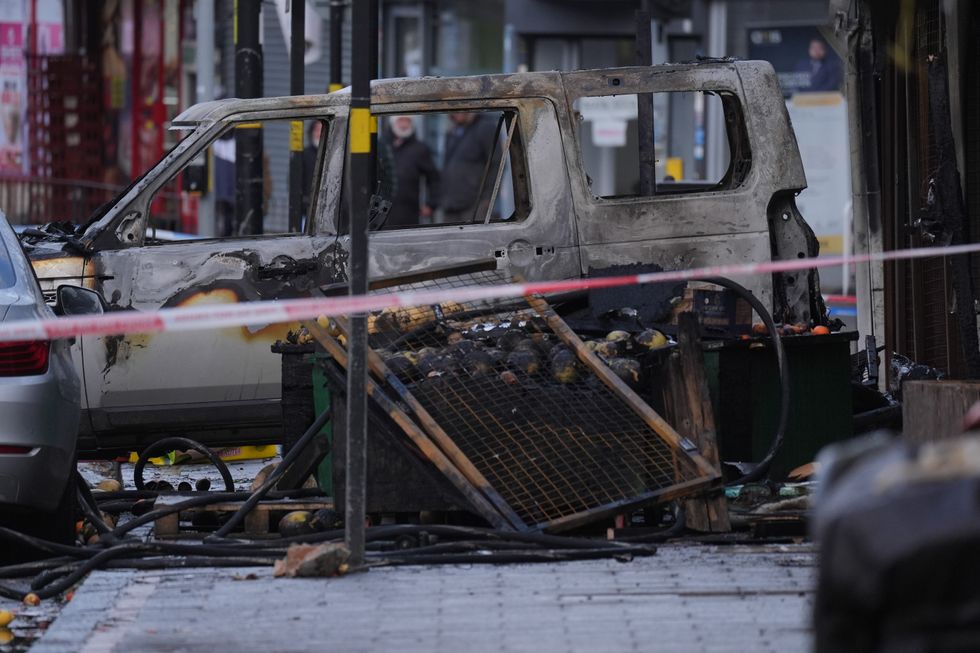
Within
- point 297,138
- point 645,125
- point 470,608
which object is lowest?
point 470,608

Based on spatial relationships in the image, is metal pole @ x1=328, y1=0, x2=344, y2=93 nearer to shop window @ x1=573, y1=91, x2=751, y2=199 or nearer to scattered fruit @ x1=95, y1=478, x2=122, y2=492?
shop window @ x1=573, y1=91, x2=751, y2=199

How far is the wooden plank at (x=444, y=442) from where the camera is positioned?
7168 mm

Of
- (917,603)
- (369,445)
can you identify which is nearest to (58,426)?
(369,445)

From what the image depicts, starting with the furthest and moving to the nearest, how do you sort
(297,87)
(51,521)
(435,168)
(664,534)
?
1. (435,168)
2. (297,87)
3. (51,521)
4. (664,534)

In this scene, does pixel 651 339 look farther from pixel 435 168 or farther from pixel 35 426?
pixel 435 168

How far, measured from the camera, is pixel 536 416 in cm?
750

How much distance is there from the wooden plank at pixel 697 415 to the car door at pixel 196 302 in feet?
8.69

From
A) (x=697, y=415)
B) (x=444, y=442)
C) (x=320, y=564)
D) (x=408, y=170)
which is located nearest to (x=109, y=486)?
(x=444, y=442)

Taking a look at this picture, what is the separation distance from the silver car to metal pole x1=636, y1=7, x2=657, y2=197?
3796 millimetres

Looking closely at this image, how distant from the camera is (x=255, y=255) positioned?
383 inches

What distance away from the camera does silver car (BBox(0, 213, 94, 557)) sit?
23.2 ft

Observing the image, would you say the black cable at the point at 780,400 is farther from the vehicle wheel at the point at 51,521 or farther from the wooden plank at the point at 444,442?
the vehicle wheel at the point at 51,521

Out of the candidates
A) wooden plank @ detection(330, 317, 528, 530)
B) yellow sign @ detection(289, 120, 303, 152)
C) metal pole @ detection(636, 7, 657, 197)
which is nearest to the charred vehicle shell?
metal pole @ detection(636, 7, 657, 197)

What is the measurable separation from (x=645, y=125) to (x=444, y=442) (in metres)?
5.36
